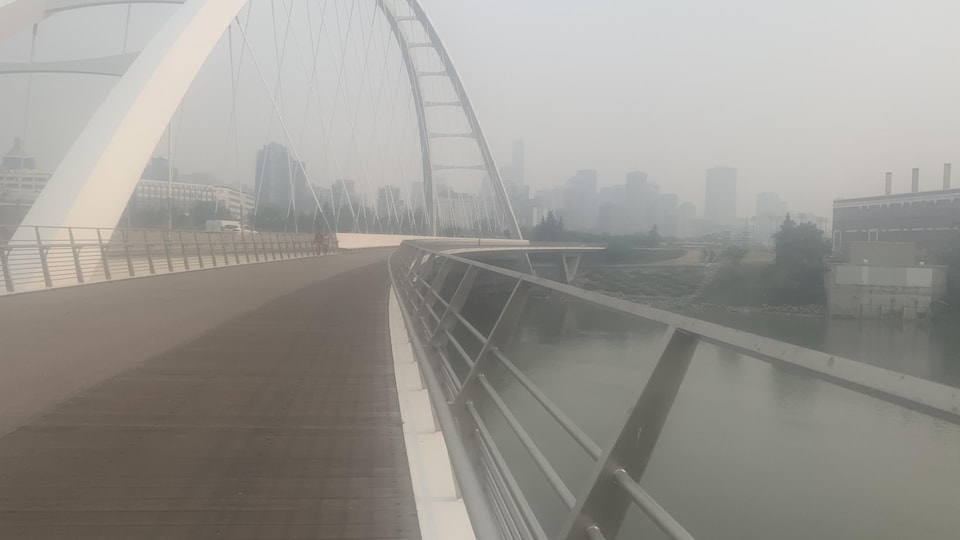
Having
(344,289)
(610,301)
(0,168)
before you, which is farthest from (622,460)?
(0,168)

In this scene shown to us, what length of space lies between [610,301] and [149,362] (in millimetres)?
5657

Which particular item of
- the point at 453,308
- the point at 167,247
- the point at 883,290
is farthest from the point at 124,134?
the point at 883,290

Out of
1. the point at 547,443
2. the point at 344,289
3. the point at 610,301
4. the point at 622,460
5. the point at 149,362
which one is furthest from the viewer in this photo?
the point at 344,289

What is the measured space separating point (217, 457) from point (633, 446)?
2.87 meters

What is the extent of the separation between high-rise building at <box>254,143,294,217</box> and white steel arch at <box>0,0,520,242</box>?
14470 millimetres

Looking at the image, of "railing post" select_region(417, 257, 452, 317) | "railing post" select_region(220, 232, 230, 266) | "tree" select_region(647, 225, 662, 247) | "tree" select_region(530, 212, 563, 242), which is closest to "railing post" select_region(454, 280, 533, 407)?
"railing post" select_region(417, 257, 452, 317)

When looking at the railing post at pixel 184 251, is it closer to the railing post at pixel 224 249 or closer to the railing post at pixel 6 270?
the railing post at pixel 224 249

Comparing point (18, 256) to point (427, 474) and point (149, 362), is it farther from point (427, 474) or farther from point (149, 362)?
point (427, 474)

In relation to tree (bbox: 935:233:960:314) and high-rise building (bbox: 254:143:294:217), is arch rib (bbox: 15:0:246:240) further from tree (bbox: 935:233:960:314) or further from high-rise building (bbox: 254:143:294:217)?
tree (bbox: 935:233:960:314)

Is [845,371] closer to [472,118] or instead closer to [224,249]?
[224,249]

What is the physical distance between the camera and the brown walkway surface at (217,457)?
10.4ft

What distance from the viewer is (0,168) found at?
79.0ft

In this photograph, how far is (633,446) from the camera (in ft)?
6.81

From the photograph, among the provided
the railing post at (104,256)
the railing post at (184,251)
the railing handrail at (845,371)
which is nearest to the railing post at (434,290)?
the railing handrail at (845,371)
